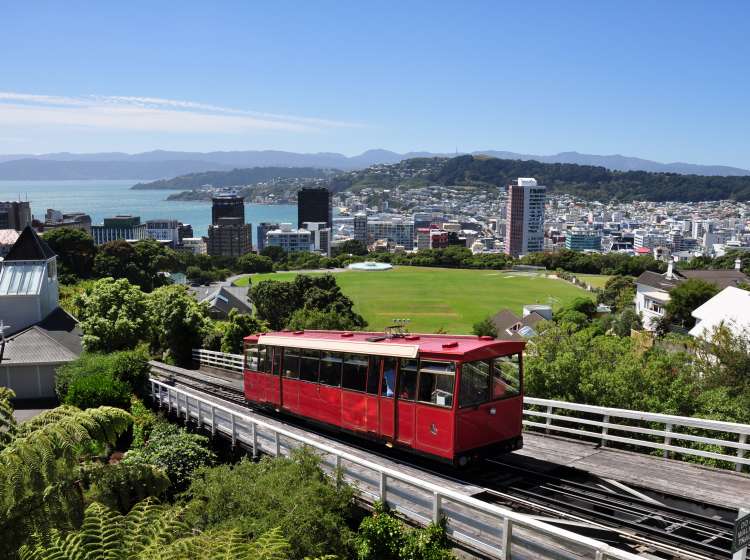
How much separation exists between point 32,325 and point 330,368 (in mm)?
22433

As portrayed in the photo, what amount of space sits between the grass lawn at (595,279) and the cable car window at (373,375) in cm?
10705

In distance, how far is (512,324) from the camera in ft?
230

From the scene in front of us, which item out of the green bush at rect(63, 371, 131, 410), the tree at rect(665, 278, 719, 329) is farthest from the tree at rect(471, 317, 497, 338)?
the green bush at rect(63, 371, 131, 410)

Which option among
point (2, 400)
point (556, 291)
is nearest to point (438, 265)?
point (556, 291)

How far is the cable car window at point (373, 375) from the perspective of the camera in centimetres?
1320

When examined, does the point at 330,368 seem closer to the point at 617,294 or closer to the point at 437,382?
the point at 437,382

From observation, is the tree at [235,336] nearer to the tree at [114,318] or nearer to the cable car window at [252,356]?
the tree at [114,318]

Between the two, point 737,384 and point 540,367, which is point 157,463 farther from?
point 737,384

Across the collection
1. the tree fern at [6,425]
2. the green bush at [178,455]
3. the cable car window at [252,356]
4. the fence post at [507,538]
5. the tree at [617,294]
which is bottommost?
the tree at [617,294]

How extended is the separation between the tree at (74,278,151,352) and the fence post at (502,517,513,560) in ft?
84.9

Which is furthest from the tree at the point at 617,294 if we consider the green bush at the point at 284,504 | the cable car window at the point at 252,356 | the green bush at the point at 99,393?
the green bush at the point at 284,504

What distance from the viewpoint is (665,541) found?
879cm

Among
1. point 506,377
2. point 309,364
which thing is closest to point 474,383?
point 506,377

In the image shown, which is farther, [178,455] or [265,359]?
[265,359]
